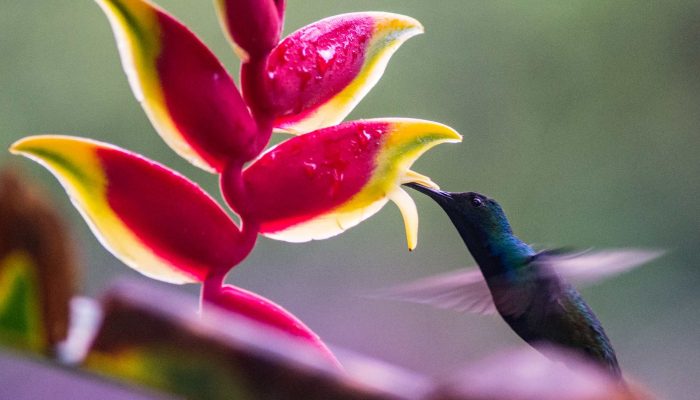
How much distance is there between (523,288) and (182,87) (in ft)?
1.03

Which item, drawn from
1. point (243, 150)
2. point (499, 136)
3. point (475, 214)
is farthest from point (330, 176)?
point (499, 136)

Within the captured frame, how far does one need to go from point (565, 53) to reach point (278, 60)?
138 cm

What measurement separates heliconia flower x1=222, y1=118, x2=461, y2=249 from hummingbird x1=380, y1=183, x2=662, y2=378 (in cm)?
11

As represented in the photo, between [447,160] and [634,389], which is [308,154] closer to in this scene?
[634,389]

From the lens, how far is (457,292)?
2.10 ft

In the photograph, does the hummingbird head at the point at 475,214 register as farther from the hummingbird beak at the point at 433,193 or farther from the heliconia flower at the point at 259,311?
the heliconia flower at the point at 259,311

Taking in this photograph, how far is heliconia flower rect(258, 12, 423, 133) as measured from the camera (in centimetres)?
48

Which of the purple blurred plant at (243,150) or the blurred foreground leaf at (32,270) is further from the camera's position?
the purple blurred plant at (243,150)

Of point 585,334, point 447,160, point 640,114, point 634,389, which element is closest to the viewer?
point 634,389

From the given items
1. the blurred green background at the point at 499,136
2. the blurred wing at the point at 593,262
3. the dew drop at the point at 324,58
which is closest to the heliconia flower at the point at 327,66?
the dew drop at the point at 324,58

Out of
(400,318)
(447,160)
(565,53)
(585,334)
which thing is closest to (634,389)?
(585,334)

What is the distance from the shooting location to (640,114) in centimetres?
182

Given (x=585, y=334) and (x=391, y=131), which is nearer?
(x=391, y=131)

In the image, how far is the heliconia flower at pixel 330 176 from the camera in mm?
471
